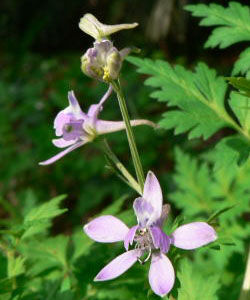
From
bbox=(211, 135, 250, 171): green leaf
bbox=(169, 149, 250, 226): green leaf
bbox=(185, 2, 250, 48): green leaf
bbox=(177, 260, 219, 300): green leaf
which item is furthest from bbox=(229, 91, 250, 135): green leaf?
bbox=(169, 149, 250, 226): green leaf

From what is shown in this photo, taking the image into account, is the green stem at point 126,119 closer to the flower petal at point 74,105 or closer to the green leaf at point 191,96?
the flower petal at point 74,105

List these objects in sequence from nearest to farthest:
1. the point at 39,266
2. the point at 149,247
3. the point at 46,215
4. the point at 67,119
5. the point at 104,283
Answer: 1. the point at 149,247
2. the point at 67,119
3. the point at 46,215
4. the point at 104,283
5. the point at 39,266

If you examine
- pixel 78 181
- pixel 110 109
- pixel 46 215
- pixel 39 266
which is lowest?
pixel 78 181

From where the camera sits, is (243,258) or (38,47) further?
(38,47)

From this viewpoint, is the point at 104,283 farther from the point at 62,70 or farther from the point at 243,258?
the point at 62,70

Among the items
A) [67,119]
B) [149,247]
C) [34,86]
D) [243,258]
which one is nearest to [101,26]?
[67,119]

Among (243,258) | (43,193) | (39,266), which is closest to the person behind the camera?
(39,266)

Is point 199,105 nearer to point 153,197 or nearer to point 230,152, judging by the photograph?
point 230,152
